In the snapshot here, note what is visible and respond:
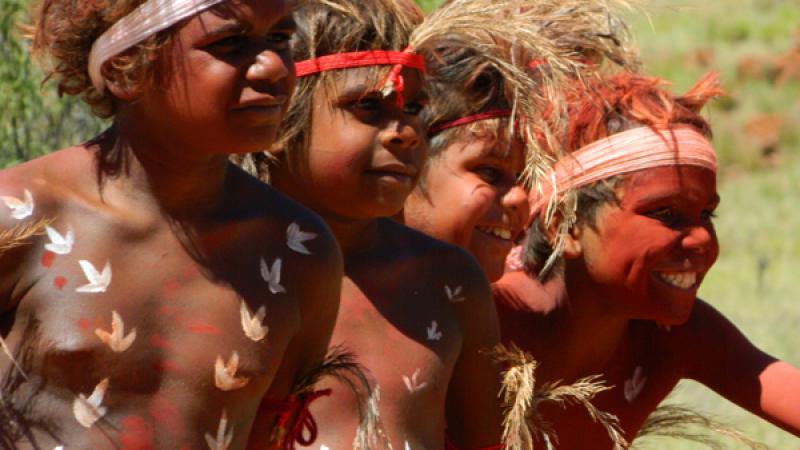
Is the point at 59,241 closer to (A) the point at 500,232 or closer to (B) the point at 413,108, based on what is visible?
(B) the point at 413,108

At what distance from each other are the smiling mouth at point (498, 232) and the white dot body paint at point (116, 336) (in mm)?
1470

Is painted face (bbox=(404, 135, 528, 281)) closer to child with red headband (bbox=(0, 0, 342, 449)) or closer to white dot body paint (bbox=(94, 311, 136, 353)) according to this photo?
child with red headband (bbox=(0, 0, 342, 449))

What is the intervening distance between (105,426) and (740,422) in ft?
18.2

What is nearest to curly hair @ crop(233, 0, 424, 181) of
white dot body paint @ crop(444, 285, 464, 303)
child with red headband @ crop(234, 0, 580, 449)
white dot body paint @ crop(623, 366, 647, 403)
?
child with red headband @ crop(234, 0, 580, 449)

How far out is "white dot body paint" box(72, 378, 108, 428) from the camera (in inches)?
106

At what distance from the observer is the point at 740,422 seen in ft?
25.7

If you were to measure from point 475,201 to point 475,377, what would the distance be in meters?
0.60

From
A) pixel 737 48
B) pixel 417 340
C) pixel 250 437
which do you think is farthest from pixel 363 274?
pixel 737 48

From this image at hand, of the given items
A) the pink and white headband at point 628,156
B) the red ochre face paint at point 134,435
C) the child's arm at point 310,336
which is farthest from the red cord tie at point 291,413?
the pink and white headband at point 628,156

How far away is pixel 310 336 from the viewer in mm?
3035

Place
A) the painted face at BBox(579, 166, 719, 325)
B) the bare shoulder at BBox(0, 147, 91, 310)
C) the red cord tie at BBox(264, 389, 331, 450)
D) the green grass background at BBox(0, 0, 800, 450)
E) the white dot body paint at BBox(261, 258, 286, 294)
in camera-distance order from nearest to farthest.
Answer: the bare shoulder at BBox(0, 147, 91, 310)
the white dot body paint at BBox(261, 258, 286, 294)
the red cord tie at BBox(264, 389, 331, 450)
the painted face at BBox(579, 166, 719, 325)
the green grass background at BBox(0, 0, 800, 450)

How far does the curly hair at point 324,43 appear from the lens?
3.46m

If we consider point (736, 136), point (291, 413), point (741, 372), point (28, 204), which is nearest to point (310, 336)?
point (291, 413)

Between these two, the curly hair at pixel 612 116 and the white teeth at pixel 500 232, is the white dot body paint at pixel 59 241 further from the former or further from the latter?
the curly hair at pixel 612 116
